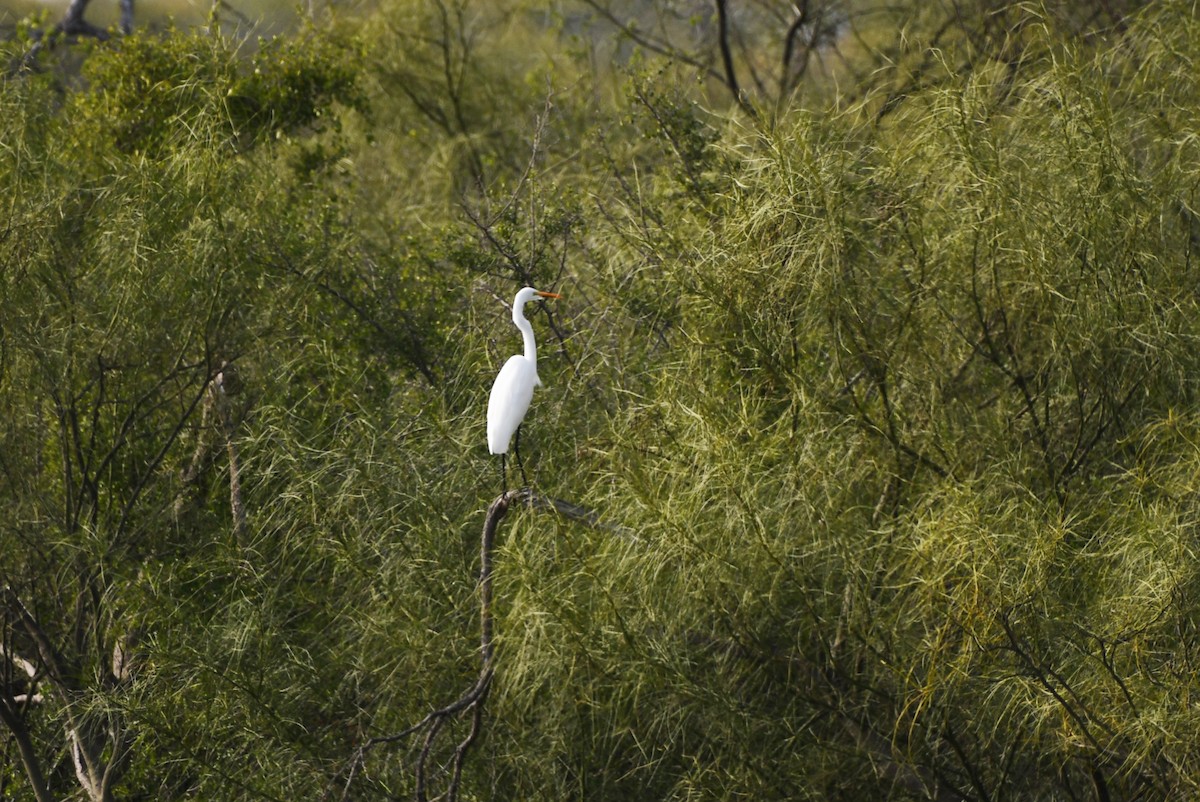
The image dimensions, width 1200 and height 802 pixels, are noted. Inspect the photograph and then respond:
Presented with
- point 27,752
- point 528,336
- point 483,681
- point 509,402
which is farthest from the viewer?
point 27,752

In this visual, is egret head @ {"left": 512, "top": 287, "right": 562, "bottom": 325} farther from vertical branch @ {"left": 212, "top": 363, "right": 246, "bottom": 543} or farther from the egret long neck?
vertical branch @ {"left": 212, "top": 363, "right": 246, "bottom": 543}

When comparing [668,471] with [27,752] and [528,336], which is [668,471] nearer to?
[528,336]

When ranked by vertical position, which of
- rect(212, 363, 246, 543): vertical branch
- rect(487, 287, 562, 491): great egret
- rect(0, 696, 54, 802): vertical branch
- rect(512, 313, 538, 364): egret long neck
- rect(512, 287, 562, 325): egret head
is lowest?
rect(0, 696, 54, 802): vertical branch

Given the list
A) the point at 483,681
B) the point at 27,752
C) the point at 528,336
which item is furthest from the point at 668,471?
the point at 27,752

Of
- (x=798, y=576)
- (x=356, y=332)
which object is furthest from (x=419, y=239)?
(x=798, y=576)

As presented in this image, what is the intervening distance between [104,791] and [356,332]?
1.67m

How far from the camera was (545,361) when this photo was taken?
179 inches

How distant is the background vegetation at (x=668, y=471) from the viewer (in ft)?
11.7

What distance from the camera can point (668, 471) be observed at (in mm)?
3717

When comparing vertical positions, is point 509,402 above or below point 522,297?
below

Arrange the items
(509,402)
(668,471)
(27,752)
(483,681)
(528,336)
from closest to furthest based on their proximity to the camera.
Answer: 1. (483,681)
2. (509,402)
3. (528,336)
4. (668,471)
5. (27,752)

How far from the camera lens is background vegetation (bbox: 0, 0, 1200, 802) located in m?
3.57

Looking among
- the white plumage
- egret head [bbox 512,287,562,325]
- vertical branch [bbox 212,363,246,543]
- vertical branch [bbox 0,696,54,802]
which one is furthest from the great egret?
vertical branch [bbox 0,696,54,802]

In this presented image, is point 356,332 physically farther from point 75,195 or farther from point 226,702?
point 226,702
